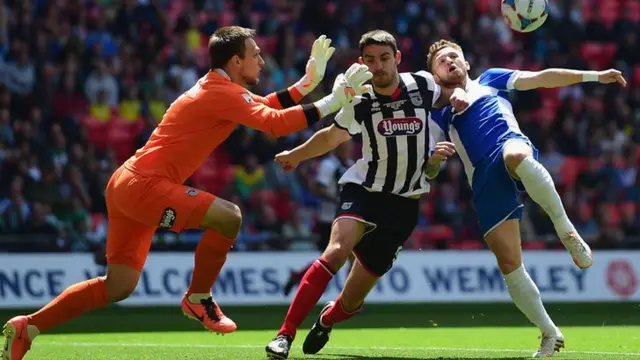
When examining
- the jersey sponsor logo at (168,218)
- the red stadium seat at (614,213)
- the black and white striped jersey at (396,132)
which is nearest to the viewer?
the jersey sponsor logo at (168,218)

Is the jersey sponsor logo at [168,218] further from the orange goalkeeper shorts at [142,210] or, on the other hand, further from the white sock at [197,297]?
the white sock at [197,297]

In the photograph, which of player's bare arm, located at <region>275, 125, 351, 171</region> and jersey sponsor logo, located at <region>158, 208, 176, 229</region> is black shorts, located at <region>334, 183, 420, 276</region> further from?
jersey sponsor logo, located at <region>158, 208, 176, 229</region>

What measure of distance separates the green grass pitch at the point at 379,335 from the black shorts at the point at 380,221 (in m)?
0.69

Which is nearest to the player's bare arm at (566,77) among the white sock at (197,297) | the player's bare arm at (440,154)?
the player's bare arm at (440,154)

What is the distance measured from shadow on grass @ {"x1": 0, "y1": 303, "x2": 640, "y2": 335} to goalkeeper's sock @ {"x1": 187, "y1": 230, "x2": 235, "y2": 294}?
14.0 feet

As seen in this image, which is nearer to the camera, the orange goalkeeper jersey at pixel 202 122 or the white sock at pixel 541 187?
the orange goalkeeper jersey at pixel 202 122

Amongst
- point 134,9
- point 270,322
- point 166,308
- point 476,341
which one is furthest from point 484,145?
point 134,9

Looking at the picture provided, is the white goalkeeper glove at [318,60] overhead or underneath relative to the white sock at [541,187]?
overhead

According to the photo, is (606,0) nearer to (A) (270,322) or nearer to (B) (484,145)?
(A) (270,322)

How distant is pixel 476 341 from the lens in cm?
991

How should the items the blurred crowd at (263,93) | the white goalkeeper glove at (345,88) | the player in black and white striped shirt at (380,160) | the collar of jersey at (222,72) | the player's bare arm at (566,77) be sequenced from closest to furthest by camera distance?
the white goalkeeper glove at (345,88)
the collar of jersey at (222,72)
the player's bare arm at (566,77)
the player in black and white striped shirt at (380,160)
the blurred crowd at (263,93)

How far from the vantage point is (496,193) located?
7730 millimetres

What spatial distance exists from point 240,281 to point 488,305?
3.25m

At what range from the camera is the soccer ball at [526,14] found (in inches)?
334
